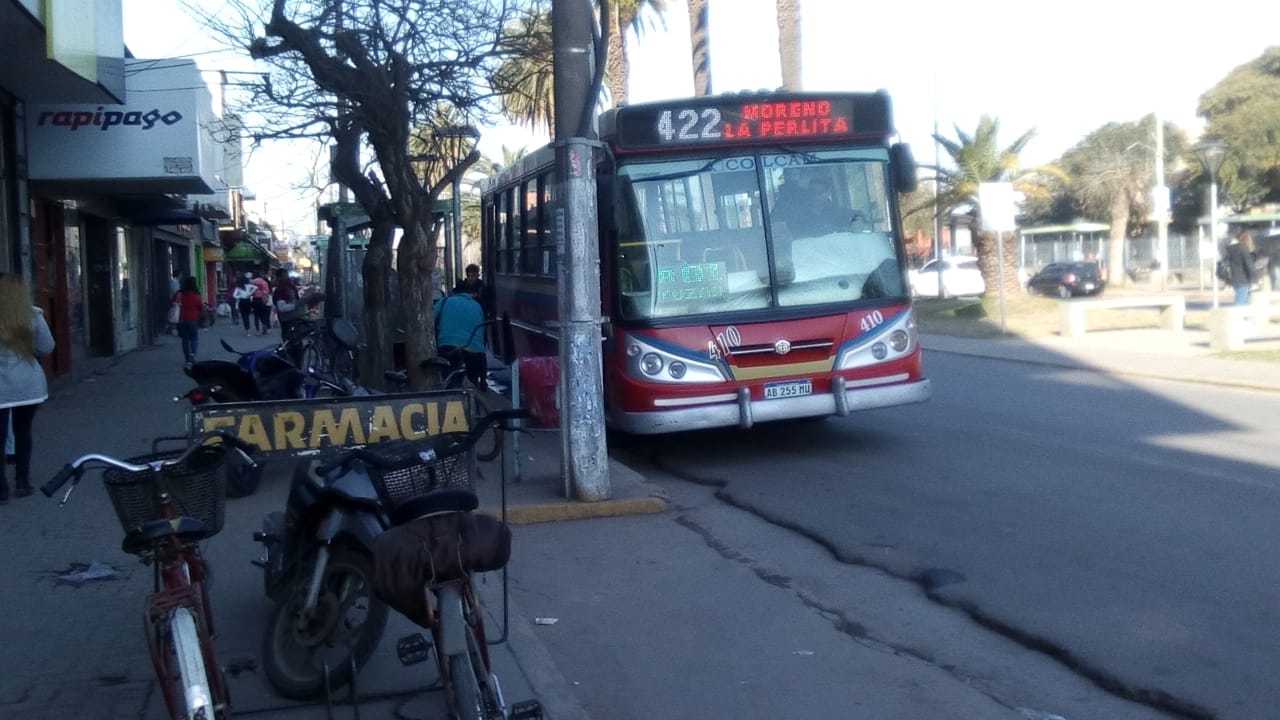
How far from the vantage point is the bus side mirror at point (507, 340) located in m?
16.4

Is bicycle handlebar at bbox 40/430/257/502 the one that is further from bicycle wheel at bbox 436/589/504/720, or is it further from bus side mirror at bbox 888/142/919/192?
bus side mirror at bbox 888/142/919/192

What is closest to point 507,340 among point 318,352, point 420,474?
point 318,352

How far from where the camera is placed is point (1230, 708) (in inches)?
205

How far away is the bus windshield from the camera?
11.1 m

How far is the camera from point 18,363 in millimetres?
9562

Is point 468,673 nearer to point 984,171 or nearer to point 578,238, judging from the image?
point 578,238

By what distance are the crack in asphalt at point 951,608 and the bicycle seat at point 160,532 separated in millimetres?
3302

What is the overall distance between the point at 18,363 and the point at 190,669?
643 centimetres

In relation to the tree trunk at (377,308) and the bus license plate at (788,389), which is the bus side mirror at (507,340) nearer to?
the tree trunk at (377,308)

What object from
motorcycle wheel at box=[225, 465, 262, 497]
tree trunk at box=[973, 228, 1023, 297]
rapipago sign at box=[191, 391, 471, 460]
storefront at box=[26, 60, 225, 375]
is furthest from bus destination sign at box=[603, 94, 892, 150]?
tree trunk at box=[973, 228, 1023, 297]

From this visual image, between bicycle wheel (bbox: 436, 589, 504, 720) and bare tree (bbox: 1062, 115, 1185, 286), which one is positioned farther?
bare tree (bbox: 1062, 115, 1185, 286)

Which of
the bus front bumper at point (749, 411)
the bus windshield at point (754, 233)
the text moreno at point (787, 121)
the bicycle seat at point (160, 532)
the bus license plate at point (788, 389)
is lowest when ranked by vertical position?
the bus front bumper at point (749, 411)

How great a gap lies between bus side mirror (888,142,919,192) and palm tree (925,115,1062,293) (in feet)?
83.3

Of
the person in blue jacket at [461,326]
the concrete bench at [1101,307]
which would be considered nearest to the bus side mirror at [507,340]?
the person in blue jacket at [461,326]
